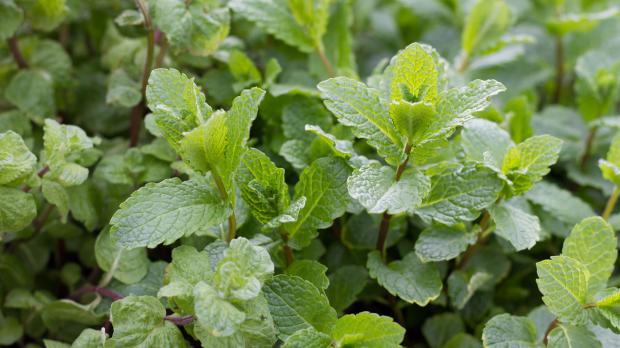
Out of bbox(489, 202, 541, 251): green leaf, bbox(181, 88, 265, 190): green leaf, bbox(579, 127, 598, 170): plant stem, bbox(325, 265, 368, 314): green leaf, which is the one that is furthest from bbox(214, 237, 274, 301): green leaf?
bbox(579, 127, 598, 170): plant stem

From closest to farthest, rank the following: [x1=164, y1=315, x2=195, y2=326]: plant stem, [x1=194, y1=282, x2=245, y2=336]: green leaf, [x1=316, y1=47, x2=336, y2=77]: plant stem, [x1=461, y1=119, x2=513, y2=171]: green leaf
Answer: [x1=194, y1=282, x2=245, y2=336]: green leaf < [x1=164, y1=315, x2=195, y2=326]: plant stem < [x1=461, y1=119, x2=513, y2=171]: green leaf < [x1=316, y1=47, x2=336, y2=77]: plant stem

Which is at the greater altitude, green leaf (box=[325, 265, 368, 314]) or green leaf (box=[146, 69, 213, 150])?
green leaf (box=[146, 69, 213, 150])

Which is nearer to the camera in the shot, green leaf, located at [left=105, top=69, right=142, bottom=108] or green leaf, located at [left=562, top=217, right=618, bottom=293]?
green leaf, located at [left=562, top=217, right=618, bottom=293]

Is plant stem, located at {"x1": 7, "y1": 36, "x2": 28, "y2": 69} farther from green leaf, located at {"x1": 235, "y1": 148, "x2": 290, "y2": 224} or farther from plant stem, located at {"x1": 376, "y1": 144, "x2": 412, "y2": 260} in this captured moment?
plant stem, located at {"x1": 376, "y1": 144, "x2": 412, "y2": 260}

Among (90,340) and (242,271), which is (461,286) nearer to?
(242,271)

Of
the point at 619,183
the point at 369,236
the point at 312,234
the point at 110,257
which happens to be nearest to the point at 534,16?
the point at 619,183

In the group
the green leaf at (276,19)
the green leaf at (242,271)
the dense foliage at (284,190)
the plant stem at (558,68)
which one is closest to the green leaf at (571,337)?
the dense foliage at (284,190)

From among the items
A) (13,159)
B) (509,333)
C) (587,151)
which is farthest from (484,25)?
(13,159)

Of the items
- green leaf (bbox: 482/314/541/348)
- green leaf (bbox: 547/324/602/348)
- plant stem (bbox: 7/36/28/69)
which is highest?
A: plant stem (bbox: 7/36/28/69)

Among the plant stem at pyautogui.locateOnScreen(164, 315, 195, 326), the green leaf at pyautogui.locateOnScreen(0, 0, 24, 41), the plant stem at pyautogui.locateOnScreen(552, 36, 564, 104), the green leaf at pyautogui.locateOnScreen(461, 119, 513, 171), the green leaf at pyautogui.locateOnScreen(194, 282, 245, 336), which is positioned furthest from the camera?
the plant stem at pyautogui.locateOnScreen(552, 36, 564, 104)
